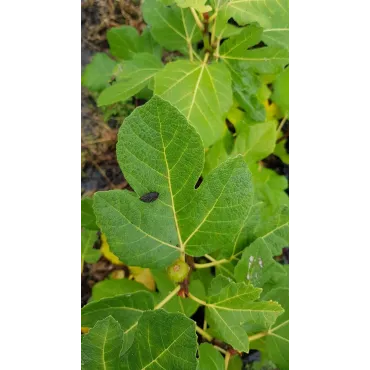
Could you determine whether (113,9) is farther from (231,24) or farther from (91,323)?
(91,323)

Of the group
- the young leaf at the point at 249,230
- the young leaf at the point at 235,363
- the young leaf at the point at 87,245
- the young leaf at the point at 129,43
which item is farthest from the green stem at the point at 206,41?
the young leaf at the point at 235,363

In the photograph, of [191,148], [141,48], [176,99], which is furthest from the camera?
[141,48]

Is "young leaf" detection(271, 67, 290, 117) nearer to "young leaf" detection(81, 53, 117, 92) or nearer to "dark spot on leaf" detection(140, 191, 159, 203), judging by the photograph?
"young leaf" detection(81, 53, 117, 92)

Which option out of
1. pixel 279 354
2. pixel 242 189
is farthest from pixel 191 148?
pixel 279 354

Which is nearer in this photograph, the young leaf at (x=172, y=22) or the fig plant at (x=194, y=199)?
the fig plant at (x=194, y=199)

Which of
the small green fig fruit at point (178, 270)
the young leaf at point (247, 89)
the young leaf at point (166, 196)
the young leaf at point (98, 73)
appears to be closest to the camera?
the young leaf at point (166, 196)

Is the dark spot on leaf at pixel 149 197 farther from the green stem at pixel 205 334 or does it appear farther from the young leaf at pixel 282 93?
the young leaf at pixel 282 93
